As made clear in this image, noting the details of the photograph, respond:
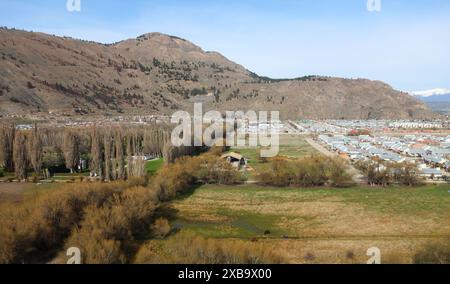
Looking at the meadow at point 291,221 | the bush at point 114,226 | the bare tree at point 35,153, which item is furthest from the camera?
the bare tree at point 35,153

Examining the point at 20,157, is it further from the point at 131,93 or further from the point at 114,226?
the point at 131,93

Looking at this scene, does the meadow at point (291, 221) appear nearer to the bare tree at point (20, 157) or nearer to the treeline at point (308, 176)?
the treeline at point (308, 176)

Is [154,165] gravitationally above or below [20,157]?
below

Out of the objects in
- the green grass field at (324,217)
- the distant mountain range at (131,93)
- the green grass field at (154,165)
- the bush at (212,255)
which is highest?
the distant mountain range at (131,93)

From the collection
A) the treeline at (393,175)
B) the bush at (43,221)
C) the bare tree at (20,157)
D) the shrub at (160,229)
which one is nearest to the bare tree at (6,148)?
the bare tree at (20,157)

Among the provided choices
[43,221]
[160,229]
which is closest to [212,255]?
[43,221]

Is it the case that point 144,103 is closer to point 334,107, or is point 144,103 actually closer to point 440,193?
point 334,107
